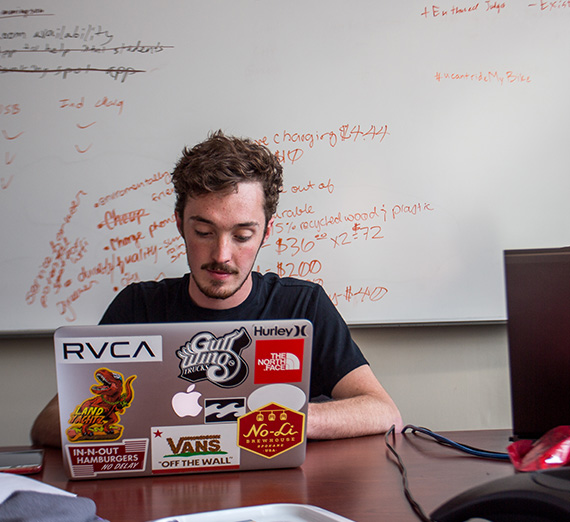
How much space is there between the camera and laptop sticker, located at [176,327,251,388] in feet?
2.44

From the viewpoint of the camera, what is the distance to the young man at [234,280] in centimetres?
134

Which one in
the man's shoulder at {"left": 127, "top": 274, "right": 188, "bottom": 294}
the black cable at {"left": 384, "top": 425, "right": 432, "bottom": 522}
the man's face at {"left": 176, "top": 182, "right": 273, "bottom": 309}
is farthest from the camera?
the man's shoulder at {"left": 127, "top": 274, "right": 188, "bottom": 294}

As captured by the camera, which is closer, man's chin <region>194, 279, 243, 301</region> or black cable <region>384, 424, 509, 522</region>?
black cable <region>384, 424, 509, 522</region>

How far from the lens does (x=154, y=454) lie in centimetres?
76

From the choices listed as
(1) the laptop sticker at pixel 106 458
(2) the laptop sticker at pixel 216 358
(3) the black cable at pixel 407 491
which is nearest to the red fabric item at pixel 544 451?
(3) the black cable at pixel 407 491

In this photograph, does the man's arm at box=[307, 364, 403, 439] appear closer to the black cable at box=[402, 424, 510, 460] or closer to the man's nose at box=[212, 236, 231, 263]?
the black cable at box=[402, 424, 510, 460]

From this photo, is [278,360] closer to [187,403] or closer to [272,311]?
[187,403]

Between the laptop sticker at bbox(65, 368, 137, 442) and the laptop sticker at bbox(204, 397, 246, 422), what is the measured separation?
0.33 feet

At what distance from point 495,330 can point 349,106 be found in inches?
35.9

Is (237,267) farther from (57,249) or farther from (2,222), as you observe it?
(2,222)

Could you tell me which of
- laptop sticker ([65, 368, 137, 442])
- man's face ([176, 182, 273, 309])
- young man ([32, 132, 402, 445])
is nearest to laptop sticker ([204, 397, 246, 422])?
laptop sticker ([65, 368, 137, 442])

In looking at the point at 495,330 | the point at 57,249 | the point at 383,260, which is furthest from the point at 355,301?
the point at 57,249

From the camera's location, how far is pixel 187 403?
747 millimetres

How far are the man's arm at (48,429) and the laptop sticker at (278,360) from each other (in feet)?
1.34
